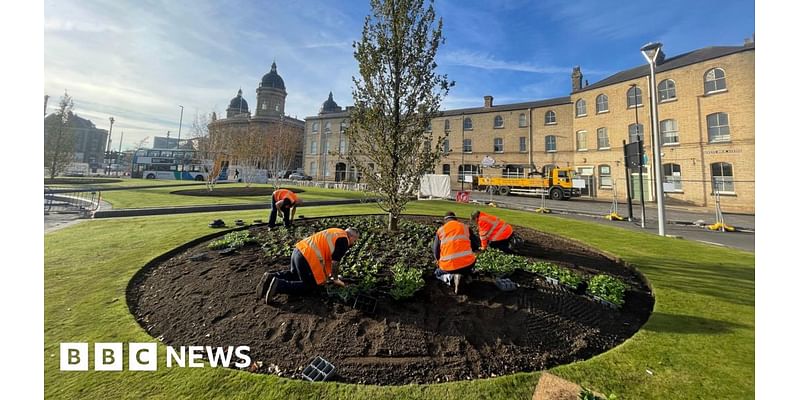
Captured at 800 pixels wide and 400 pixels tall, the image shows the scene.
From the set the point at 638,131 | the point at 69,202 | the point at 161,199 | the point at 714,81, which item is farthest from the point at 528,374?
the point at 638,131

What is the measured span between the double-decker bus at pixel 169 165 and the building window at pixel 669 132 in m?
43.1

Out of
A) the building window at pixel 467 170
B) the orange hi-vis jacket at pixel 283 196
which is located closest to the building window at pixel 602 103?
the building window at pixel 467 170

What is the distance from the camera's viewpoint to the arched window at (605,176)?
25.1m

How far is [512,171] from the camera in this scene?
101 feet

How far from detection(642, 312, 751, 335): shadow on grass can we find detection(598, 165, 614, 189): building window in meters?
Answer: 26.3

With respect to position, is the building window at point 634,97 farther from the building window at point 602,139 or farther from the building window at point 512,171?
the building window at point 512,171

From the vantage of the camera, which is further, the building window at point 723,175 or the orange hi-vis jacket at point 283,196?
the building window at point 723,175

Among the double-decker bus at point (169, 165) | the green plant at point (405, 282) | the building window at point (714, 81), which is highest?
the building window at point (714, 81)

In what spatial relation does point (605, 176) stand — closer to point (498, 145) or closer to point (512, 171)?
point (512, 171)

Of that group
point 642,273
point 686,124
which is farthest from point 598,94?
Result: point 642,273

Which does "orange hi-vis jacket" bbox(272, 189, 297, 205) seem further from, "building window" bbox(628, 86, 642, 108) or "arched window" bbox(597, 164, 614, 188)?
"building window" bbox(628, 86, 642, 108)

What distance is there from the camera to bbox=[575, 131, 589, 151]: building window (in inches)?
1083

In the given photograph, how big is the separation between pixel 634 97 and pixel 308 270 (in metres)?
29.9

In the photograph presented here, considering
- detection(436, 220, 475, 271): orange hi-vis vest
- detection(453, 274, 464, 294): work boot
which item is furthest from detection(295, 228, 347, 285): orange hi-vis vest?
detection(453, 274, 464, 294): work boot
